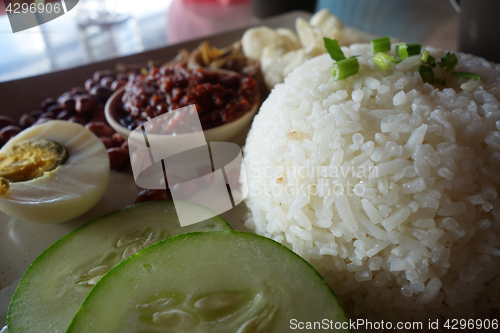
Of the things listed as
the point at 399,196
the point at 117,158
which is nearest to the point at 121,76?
the point at 117,158

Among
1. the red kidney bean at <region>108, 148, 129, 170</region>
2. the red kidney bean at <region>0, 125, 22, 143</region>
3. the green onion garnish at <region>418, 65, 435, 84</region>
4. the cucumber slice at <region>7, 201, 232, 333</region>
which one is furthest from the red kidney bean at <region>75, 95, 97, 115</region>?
the green onion garnish at <region>418, 65, 435, 84</region>

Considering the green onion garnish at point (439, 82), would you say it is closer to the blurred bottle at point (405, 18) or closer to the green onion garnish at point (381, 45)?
the green onion garnish at point (381, 45)

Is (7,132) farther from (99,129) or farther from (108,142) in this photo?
(108,142)

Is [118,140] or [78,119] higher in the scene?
[78,119]

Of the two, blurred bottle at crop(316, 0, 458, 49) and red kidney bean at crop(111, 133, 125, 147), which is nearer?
red kidney bean at crop(111, 133, 125, 147)

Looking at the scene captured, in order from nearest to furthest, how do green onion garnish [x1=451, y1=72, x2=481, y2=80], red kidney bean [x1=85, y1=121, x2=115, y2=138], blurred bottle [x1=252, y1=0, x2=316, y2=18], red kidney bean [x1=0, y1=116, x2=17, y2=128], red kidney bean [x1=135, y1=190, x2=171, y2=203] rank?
1. green onion garnish [x1=451, y1=72, x2=481, y2=80]
2. red kidney bean [x1=135, y1=190, x2=171, y2=203]
3. red kidney bean [x1=85, y1=121, x2=115, y2=138]
4. red kidney bean [x1=0, y1=116, x2=17, y2=128]
5. blurred bottle [x1=252, y1=0, x2=316, y2=18]

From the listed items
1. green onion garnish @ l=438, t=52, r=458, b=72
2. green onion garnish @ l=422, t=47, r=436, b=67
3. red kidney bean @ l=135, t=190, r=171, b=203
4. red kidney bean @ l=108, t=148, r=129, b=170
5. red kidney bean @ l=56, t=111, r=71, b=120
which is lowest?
red kidney bean @ l=135, t=190, r=171, b=203

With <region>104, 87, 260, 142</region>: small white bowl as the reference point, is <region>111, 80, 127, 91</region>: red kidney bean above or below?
above

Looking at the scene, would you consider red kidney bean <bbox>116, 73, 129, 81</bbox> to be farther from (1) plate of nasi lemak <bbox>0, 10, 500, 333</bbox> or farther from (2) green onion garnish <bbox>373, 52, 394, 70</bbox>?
(2) green onion garnish <bbox>373, 52, 394, 70</bbox>
